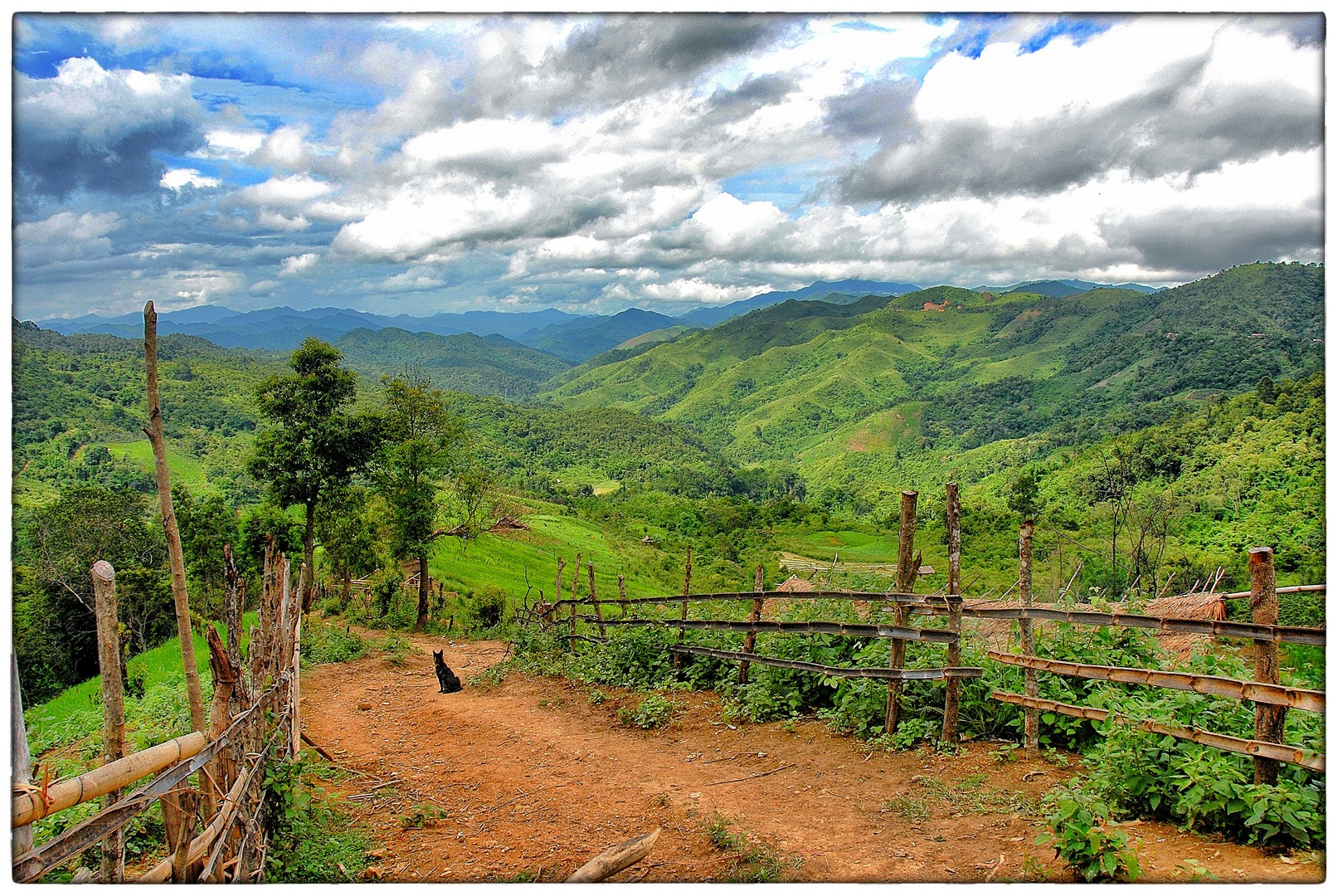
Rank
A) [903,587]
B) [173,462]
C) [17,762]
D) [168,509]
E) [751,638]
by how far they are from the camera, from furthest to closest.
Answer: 1. [173,462]
2. [751,638]
3. [903,587]
4. [168,509]
5. [17,762]

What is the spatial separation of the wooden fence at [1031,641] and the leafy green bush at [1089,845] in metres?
0.74

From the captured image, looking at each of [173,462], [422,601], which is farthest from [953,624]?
[173,462]

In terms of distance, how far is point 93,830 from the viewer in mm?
2033

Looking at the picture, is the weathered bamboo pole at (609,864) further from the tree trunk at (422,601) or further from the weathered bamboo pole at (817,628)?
the tree trunk at (422,601)

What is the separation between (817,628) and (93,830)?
4.26m

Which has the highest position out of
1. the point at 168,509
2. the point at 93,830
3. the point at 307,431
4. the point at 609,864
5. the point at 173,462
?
the point at 168,509

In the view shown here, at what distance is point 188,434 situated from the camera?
2190 inches

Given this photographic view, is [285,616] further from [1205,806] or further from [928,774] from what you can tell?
[1205,806]

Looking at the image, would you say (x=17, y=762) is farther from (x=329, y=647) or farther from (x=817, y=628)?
(x=329, y=647)

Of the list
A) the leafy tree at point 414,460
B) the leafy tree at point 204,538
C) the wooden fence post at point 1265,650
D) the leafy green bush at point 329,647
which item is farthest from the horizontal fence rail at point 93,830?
the leafy tree at point 204,538

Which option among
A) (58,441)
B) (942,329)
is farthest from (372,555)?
(942,329)

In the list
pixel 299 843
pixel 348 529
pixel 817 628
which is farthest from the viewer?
pixel 348 529

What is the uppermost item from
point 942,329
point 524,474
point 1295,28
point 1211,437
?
point 942,329

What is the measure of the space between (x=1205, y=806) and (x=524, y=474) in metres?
86.4
